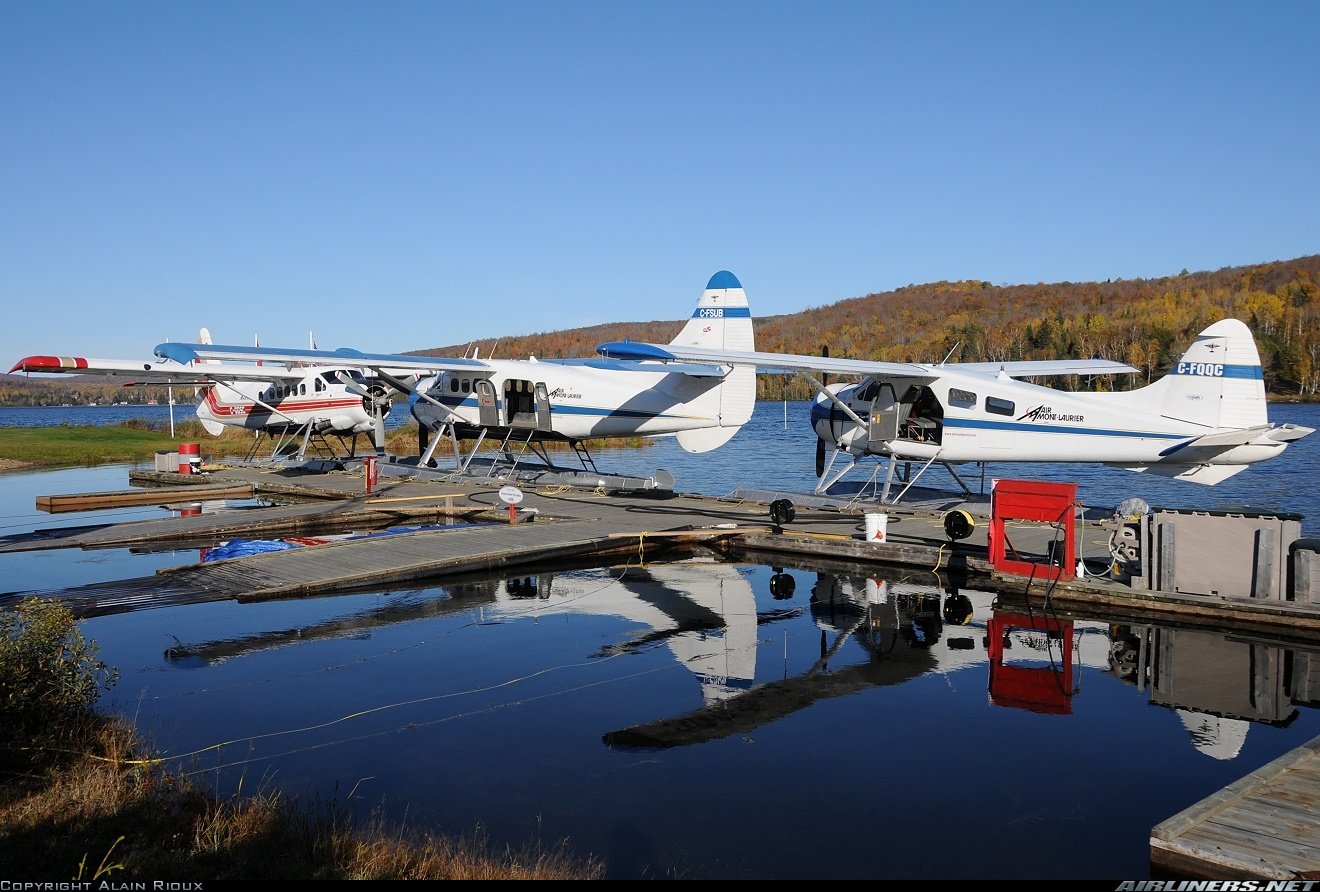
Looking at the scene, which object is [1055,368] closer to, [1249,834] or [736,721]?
[736,721]

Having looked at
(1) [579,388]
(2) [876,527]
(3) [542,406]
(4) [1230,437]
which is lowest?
(2) [876,527]

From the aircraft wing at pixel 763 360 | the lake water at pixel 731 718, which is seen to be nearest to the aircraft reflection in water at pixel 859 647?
the lake water at pixel 731 718

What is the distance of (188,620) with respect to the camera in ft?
33.3

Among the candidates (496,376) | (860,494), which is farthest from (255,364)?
(860,494)

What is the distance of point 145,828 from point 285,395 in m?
24.2

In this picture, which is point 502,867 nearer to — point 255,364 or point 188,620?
point 188,620

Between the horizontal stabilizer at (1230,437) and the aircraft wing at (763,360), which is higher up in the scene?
the aircraft wing at (763,360)

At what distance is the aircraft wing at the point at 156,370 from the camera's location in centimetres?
1917

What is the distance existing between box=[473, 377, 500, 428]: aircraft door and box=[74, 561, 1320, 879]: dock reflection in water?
10.6 metres

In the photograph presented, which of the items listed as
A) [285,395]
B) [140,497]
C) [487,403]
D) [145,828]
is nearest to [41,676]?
[145,828]

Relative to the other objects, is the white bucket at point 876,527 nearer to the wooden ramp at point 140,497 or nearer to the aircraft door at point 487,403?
the aircraft door at point 487,403

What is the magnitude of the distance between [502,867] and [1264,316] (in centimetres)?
11222

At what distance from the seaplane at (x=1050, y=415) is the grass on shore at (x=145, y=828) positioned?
10.1 metres

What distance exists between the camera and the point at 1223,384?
14086 mm
